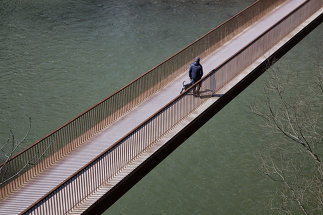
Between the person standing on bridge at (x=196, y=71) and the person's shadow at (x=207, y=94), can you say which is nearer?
the person's shadow at (x=207, y=94)

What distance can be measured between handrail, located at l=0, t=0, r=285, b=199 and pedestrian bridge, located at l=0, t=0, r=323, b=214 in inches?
1.4

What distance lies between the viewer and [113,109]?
1761 cm

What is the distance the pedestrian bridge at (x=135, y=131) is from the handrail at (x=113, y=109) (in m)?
0.04

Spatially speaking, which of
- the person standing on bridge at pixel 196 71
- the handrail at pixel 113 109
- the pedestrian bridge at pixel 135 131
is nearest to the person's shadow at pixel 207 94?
the pedestrian bridge at pixel 135 131

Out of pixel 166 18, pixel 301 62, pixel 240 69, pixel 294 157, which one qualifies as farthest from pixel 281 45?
pixel 166 18

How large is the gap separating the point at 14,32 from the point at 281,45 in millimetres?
22346

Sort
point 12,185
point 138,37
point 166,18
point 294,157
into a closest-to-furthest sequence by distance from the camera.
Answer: point 12,185
point 294,157
point 138,37
point 166,18

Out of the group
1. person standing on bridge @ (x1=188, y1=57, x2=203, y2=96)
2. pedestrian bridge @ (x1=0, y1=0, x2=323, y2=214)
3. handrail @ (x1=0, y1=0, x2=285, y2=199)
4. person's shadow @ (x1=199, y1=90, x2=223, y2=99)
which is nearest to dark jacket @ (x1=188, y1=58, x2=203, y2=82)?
person standing on bridge @ (x1=188, y1=57, x2=203, y2=96)

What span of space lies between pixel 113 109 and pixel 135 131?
3918 mm

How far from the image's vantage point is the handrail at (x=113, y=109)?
14.6 meters

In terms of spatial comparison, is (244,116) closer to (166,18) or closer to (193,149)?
(193,149)

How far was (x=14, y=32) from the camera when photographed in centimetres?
3622

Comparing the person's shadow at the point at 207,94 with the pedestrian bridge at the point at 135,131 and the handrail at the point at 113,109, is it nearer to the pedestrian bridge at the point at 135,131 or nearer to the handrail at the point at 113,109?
the pedestrian bridge at the point at 135,131

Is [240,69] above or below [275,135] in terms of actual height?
above
